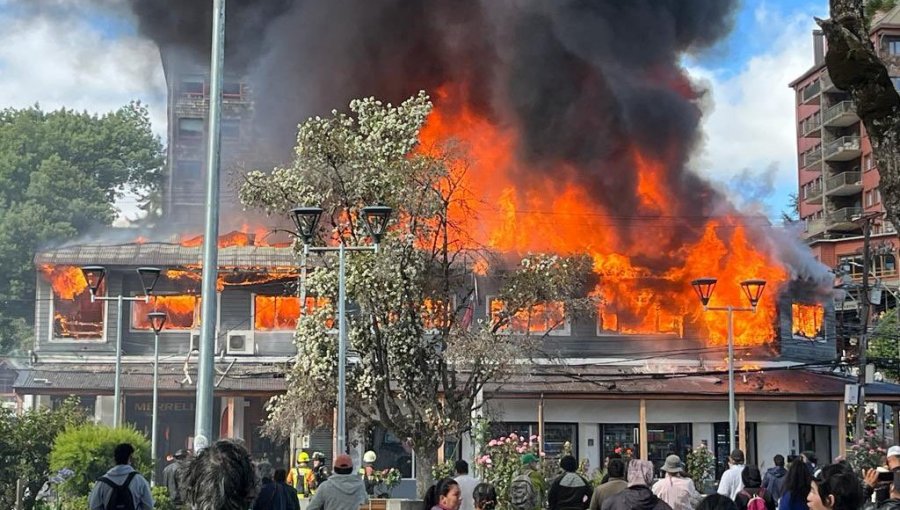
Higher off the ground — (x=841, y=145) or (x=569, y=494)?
(x=841, y=145)

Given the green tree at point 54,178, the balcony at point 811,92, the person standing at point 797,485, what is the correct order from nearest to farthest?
the person standing at point 797,485
the green tree at point 54,178
the balcony at point 811,92

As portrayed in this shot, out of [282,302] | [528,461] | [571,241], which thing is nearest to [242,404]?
[282,302]

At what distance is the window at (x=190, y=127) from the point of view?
59.5 metres

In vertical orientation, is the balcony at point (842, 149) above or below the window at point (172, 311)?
above

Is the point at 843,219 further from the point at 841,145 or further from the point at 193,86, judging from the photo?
the point at 193,86

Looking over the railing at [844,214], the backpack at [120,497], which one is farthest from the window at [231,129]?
the backpack at [120,497]

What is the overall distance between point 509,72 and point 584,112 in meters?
3.54

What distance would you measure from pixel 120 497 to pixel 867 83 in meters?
8.39

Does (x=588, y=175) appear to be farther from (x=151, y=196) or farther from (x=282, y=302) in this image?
(x=151, y=196)

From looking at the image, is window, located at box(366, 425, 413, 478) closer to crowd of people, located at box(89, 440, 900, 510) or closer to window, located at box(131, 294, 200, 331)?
window, located at box(131, 294, 200, 331)

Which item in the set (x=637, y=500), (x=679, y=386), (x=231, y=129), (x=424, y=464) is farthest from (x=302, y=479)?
(x=231, y=129)

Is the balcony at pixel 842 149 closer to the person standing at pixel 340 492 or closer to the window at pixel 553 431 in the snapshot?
the window at pixel 553 431

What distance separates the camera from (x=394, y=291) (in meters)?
27.6

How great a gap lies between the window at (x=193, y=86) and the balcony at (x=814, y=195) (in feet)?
144
